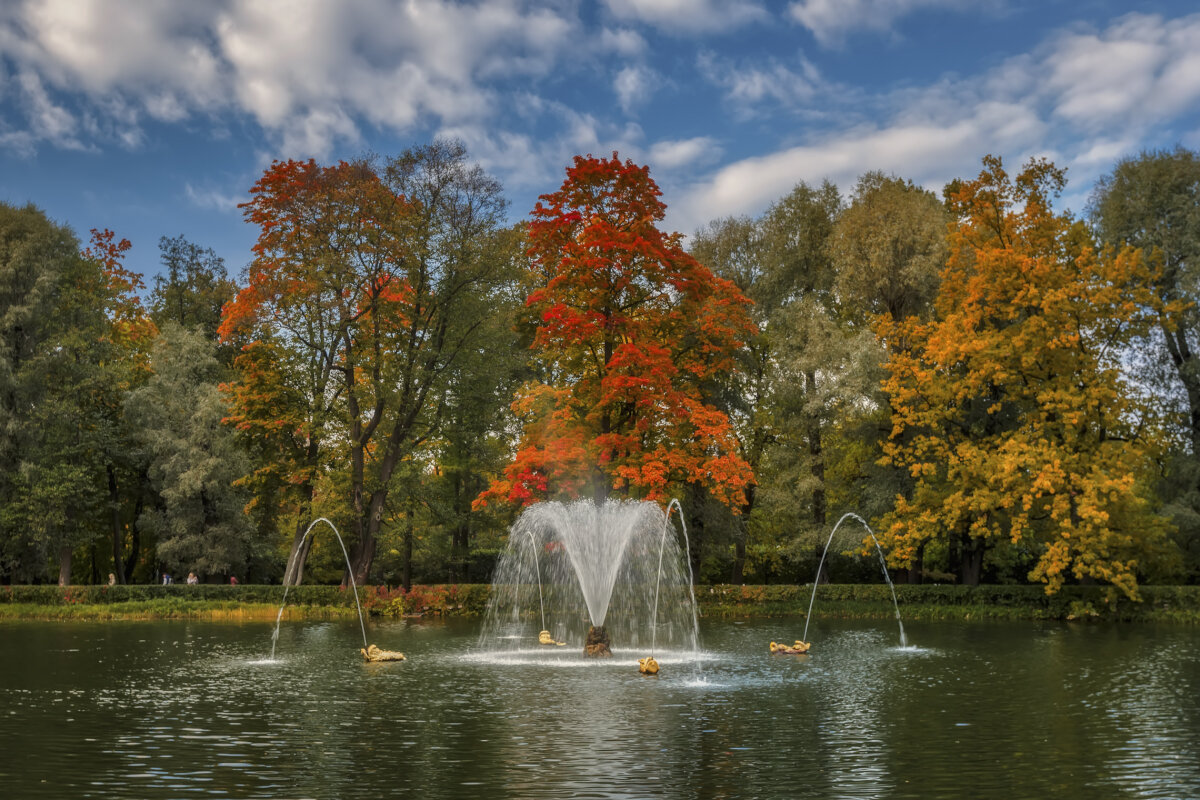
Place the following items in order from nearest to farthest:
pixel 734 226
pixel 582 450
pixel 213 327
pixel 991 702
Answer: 1. pixel 991 702
2. pixel 582 450
3. pixel 734 226
4. pixel 213 327

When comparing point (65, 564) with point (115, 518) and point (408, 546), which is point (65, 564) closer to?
point (115, 518)

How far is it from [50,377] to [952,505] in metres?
38.8

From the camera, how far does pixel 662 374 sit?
36.5 metres

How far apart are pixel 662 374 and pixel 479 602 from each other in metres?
13.5

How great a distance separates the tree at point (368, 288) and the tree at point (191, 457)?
6.33 m

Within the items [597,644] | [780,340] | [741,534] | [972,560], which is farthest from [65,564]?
[972,560]

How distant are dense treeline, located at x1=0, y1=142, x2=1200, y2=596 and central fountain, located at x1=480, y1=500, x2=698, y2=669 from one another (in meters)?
2.65

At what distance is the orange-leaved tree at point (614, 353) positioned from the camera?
36.8 metres

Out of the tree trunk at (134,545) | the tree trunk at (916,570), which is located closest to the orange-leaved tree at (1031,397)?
the tree trunk at (916,570)

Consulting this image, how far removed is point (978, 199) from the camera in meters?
41.2

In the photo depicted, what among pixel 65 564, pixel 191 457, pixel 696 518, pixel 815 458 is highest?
pixel 191 457

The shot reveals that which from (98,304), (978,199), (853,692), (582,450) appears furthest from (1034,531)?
(98,304)

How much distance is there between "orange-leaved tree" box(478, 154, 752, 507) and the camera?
3684 centimetres

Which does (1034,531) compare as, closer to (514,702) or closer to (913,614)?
(913,614)
